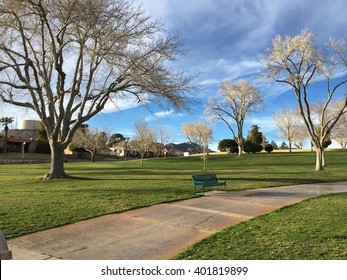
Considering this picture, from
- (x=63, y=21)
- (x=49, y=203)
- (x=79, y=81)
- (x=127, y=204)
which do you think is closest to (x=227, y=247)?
(x=127, y=204)

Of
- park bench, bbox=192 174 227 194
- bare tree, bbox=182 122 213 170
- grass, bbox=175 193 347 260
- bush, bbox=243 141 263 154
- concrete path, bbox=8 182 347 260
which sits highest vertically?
bare tree, bbox=182 122 213 170

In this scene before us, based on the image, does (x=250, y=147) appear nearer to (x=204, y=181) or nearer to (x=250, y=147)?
(x=250, y=147)

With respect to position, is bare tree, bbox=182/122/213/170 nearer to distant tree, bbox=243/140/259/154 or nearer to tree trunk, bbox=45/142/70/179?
distant tree, bbox=243/140/259/154

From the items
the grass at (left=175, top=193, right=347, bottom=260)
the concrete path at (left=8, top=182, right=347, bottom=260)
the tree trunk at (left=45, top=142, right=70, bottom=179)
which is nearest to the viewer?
the grass at (left=175, top=193, right=347, bottom=260)

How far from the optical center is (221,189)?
14.1 meters

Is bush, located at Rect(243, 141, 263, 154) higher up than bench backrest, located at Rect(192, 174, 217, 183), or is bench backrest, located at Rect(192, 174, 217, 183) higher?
bush, located at Rect(243, 141, 263, 154)

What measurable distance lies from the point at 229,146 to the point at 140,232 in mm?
69230

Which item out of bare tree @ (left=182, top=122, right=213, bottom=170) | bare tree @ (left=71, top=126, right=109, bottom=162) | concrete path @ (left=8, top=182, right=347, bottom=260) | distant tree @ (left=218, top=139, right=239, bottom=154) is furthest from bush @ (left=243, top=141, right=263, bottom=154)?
concrete path @ (left=8, top=182, right=347, bottom=260)

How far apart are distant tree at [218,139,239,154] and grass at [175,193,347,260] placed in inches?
2561

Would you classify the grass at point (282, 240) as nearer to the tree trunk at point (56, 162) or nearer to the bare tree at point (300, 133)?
the tree trunk at point (56, 162)

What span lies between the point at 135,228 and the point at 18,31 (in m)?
16.0

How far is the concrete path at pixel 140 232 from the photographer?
5.46 m

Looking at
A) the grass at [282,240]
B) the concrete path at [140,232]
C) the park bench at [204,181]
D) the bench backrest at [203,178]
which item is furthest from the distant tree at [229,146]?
the grass at [282,240]

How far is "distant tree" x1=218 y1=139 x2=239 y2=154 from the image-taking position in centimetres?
7281
